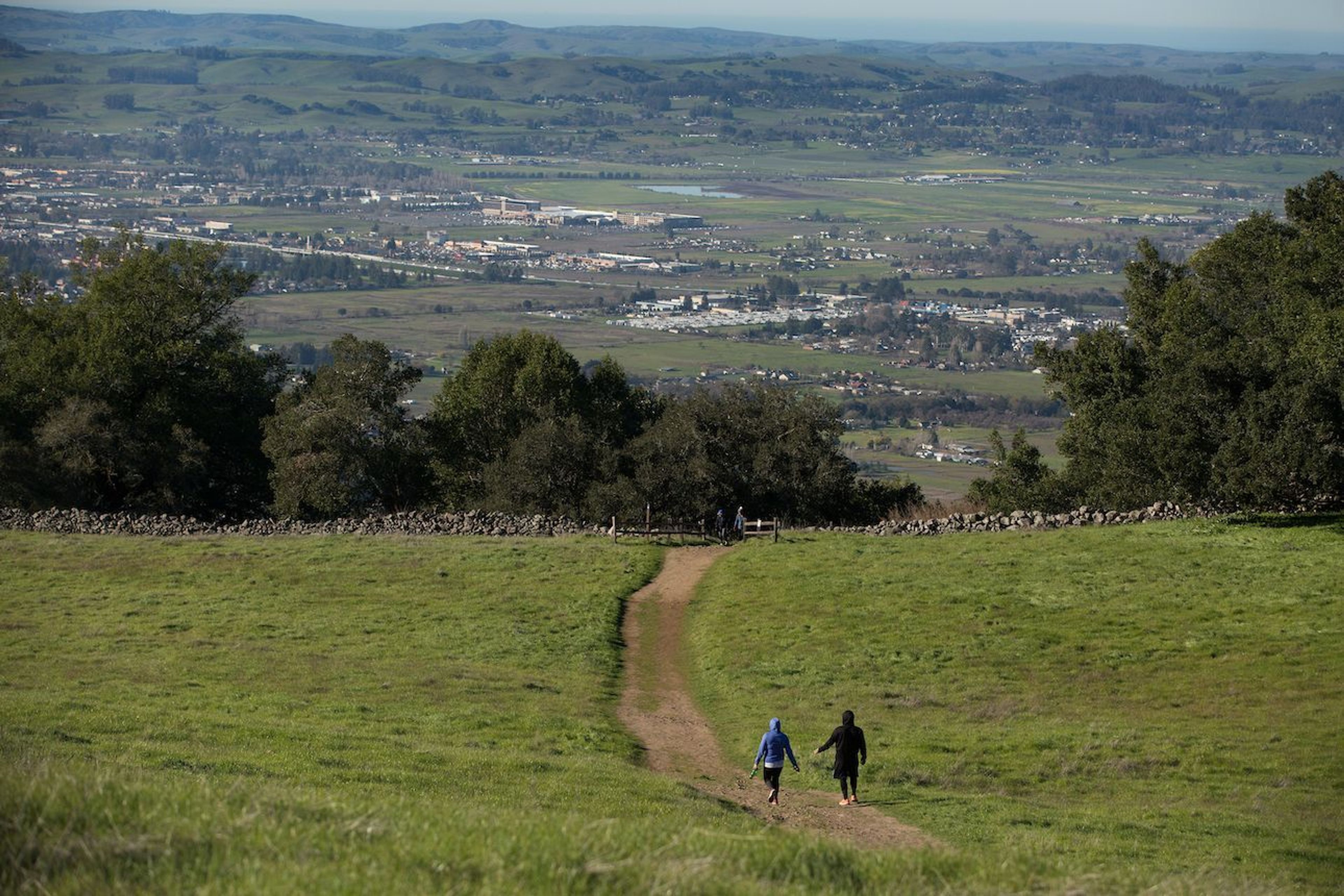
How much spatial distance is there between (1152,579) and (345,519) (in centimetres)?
2149

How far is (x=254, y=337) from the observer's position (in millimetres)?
109375

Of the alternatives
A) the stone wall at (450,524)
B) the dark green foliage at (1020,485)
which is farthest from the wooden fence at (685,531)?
the dark green foliage at (1020,485)

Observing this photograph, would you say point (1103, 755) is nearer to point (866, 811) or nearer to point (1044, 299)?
point (866, 811)

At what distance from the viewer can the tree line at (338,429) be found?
38.9 m

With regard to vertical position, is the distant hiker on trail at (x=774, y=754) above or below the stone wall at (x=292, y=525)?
above

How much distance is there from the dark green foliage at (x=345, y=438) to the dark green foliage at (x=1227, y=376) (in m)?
20.2

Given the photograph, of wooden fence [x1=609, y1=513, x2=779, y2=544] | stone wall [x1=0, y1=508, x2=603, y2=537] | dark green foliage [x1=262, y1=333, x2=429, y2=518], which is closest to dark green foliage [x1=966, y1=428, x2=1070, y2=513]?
wooden fence [x1=609, y1=513, x2=779, y2=544]

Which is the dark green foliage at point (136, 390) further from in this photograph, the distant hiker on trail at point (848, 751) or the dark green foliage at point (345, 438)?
the distant hiker on trail at point (848, 751)

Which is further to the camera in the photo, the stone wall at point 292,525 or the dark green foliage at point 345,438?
the dark green foliage at point 345,438

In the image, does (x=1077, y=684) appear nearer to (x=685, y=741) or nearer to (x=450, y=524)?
(x=685, y=741)

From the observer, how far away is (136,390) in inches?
1678

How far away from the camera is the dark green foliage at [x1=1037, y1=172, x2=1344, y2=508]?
31.4 metres

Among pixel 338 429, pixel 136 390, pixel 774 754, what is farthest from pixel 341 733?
pixel 136 390

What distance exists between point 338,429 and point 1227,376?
24.1 metres
